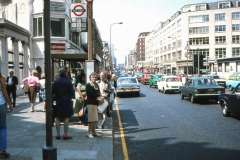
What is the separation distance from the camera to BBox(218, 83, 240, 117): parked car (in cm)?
951

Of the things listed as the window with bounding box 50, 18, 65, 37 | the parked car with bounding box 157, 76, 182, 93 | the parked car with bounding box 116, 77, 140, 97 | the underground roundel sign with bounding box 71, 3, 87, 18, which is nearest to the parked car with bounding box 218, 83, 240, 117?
the underground roundel sign with bounding box 71, 3, 87, 18

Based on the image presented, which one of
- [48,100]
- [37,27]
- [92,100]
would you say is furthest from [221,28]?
[48,100]

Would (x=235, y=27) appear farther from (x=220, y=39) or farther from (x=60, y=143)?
(x=60, y=143)

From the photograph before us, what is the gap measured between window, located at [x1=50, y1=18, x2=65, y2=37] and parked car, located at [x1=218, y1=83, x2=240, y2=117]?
63.0ft

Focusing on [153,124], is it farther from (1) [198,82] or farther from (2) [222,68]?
(2) [222,68]

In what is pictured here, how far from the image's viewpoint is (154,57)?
119 metres

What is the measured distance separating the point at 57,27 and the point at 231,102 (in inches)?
800

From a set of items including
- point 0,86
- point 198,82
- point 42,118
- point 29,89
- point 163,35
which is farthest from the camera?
point 163,35

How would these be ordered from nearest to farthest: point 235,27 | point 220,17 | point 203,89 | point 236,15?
point 203,89
point 235,27
point 236,15
point 220,17

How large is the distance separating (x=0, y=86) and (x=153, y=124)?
18.5 ft

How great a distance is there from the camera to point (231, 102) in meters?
9.93

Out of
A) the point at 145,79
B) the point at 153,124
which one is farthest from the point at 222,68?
the point at 153,124

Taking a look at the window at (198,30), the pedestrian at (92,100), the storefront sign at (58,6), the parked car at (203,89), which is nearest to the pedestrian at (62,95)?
the pedestrian at (92,100)

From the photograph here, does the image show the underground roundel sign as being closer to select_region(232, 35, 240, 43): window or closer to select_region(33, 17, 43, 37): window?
select_region(33, 17, 43, 37): window
